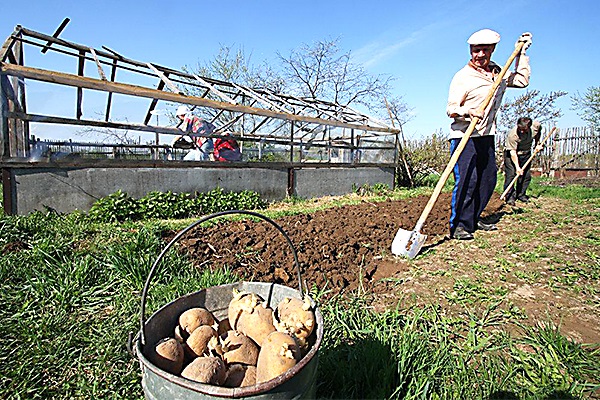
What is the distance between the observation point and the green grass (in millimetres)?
1771

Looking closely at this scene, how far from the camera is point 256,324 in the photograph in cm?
147

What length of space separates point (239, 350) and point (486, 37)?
161 inches

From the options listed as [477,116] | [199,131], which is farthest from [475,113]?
[199,131]

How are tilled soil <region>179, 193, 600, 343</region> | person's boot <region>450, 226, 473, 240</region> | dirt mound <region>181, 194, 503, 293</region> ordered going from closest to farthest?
tilled soil <region>179, 193, 600, 343</region>, dirt mound <region>181, 194, 503, 293</region>, person's boot <region>450, 226, 473, 240</region>

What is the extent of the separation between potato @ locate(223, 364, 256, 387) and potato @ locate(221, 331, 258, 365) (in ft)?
0.08

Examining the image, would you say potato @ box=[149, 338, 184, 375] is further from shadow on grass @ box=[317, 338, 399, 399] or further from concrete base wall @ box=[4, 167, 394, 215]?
concrete base wall @ box=[4, 167, 394, 215]

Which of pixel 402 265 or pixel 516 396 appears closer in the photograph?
pixel 516 396

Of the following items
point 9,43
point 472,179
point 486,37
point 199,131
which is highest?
point 9,43

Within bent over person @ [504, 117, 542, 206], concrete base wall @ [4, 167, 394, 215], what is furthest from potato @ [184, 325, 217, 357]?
bent over person @ [504, 117, 542, 206]

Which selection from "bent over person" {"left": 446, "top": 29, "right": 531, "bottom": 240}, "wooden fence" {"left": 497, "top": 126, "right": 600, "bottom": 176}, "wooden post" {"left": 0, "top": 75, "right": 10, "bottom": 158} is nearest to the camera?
"bent over person" {"left": 446, "top": 29, "right": 531, "bottom": 240}

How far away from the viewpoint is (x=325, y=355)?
1.94 meters

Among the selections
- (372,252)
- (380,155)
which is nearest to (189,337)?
(372,252)

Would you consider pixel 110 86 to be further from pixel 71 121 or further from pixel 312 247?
pixel 312 247

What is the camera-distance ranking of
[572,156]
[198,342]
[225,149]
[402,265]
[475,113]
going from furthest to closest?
[572,156]
[225,149]
[475,113]
[402,265]
[198,342]
